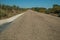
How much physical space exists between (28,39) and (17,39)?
0.64 metres

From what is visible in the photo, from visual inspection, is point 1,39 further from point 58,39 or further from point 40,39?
point 58,39

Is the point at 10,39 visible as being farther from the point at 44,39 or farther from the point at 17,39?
the point at 44,39

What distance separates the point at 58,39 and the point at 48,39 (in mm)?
625

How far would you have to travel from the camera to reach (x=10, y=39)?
27.2 ft

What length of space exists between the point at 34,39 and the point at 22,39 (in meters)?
0.70

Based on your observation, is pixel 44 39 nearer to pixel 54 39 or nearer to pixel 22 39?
pixel 54 39

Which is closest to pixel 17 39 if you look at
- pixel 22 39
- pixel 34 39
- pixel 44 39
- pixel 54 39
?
pixel 22 39

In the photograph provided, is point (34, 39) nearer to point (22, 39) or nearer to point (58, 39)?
point (22, 39)

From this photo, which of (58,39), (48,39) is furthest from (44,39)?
(58,39)

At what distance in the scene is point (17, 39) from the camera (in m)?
8.16

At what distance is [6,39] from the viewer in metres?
8.35

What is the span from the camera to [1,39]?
841 centimetres

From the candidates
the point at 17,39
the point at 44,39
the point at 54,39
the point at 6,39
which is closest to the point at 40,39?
the point at 44,39

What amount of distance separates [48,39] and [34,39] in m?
0.84
